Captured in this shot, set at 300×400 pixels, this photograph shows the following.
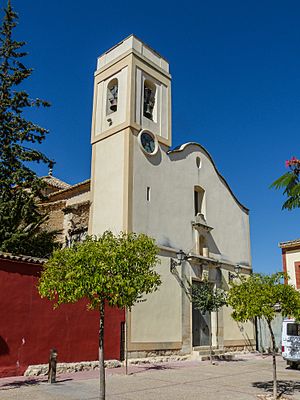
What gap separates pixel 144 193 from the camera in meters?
17.9

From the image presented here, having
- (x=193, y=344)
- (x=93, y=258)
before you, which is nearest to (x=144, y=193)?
(x=193, y=344)

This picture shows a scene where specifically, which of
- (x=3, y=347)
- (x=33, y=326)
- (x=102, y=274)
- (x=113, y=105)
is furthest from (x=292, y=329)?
(x=113, y=105)

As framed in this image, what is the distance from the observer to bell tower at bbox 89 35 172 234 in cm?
1755

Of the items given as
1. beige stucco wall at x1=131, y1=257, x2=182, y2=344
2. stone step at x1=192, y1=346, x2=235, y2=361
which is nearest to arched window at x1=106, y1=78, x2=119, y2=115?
beige stucco wall at x1=131, y1=257, x2=182, y2=344

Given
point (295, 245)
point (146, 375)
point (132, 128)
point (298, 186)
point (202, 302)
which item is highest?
point (132, 128)

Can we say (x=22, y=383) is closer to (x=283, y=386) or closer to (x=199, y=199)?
(x=283, y=386)

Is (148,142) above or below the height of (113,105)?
below

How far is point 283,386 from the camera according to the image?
36.7ft

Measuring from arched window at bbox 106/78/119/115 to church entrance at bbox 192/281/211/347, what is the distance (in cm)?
915

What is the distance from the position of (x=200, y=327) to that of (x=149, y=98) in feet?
37.3

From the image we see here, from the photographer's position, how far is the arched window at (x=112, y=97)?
1978cm

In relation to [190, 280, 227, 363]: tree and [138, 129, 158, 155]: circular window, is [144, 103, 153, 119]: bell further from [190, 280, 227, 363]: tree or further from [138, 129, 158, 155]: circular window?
[190, 280, 227, 363]: tree

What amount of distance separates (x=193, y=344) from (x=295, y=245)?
11985 millimetres

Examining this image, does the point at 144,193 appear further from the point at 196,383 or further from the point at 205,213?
the point at 196,383
